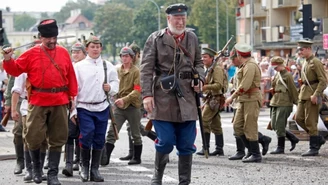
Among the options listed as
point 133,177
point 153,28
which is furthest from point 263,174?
point 153,28

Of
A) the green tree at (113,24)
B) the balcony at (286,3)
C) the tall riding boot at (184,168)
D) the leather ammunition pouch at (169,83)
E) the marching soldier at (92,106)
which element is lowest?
the green tree at (113,24)

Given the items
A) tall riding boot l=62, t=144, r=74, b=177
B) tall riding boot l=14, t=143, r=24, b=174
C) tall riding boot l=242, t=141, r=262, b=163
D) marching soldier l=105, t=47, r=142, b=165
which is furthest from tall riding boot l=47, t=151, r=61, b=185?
tall riding boot l=242, t=141, r=262, b=163

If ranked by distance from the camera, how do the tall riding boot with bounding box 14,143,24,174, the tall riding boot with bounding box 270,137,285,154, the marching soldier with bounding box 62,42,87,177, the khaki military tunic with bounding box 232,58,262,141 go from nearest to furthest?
the marching soldier with bounding box 62,42,87,177, the tall riding boot with bounding box 14,143,24,174, the khaki military tunic with bounding box 232,58,262,141, the tall riding boot with bounding box 270,137,285,154

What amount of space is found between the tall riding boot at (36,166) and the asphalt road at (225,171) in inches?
13.4

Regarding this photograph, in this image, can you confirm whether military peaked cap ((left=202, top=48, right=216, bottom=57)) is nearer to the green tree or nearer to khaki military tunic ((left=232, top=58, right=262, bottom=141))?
khaki military tunic ((left=232, top=58, right=262, bottom=141))

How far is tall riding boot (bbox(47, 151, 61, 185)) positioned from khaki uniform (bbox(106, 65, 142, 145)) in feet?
7.81

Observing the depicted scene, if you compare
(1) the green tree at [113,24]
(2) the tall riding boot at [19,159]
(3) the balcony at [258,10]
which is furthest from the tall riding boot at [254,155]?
(1) the green tree at [113,24]

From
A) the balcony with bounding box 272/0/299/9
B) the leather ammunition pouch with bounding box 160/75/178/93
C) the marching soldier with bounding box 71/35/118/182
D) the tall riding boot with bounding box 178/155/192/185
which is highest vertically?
the balcony with bounding box 272/0/299/9

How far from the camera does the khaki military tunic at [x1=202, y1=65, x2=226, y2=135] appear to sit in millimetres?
14445

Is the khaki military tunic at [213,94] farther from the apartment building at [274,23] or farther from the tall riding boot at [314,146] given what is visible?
the apartment building at [274,23]

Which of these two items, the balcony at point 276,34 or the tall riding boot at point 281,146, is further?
the balcony at point 276,34

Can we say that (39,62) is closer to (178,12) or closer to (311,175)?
(178,12)

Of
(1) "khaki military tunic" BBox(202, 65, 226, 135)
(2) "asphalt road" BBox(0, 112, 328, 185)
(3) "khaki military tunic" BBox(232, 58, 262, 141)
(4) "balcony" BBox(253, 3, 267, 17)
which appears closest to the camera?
(2) "asphalt road" BBox(0, 112, 328, 185)

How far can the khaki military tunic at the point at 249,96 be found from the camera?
44.6 ft
